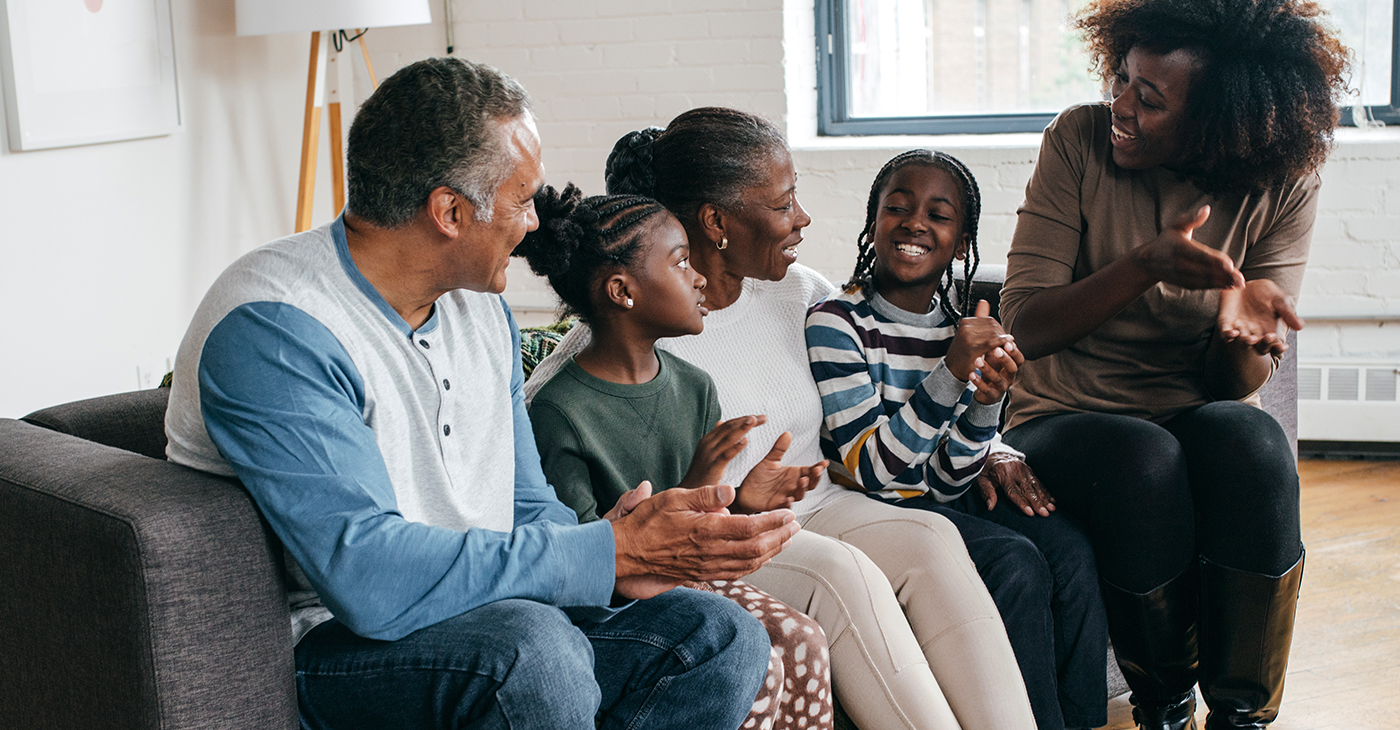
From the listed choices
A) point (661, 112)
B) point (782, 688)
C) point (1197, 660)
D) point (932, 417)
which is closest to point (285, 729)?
point (782, 688)

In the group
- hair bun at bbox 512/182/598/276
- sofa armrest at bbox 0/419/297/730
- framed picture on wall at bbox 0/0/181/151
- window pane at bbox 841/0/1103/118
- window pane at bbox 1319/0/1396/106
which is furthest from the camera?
window pane at bbox 841/0/1103/118

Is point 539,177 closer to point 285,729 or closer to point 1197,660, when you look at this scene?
point 285,729

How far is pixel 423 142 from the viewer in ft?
3.93

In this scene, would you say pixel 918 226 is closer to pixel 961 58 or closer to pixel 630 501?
pixel 630 501

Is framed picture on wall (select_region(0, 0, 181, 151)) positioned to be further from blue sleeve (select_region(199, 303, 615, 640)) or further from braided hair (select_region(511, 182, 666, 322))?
blue sleeve (select_region(199, 303, 615, 640))

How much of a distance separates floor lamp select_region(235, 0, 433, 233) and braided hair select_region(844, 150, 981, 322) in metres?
1.78

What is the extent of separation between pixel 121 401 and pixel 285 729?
26.2 inches

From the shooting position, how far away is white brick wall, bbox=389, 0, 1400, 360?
3.44m

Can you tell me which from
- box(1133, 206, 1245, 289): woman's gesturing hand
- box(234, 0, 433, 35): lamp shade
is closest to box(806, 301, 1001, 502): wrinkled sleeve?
box(1133, 206, 1245, 289): woman's gesturing hand

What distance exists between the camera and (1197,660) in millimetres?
1738

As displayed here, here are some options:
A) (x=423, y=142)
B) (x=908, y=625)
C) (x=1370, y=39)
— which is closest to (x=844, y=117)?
(x=1370, y=39)

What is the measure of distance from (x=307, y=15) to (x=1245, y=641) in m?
2.67

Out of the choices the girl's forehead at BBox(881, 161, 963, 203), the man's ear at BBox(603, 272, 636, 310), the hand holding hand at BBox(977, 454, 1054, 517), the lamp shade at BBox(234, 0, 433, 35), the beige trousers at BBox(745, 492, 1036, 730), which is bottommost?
the beige trousers at BBox(745, 492, 1036, 730)

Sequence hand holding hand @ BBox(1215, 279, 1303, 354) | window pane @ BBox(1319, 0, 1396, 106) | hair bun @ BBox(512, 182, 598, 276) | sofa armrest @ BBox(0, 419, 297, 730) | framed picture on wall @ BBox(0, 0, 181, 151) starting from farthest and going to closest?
1. window pane @ BBox(1319, 0, 1396, 106)
2. framed picture on wall @ BBox(0, 0, 181, 151)
3. hand holding hand @ BBox(1215, 279, 1303, 354)
4. hair bun @ BBox(512, 182, 598, 276)
5. sofa armrest @ BBox(0, 419, 297, 730)
